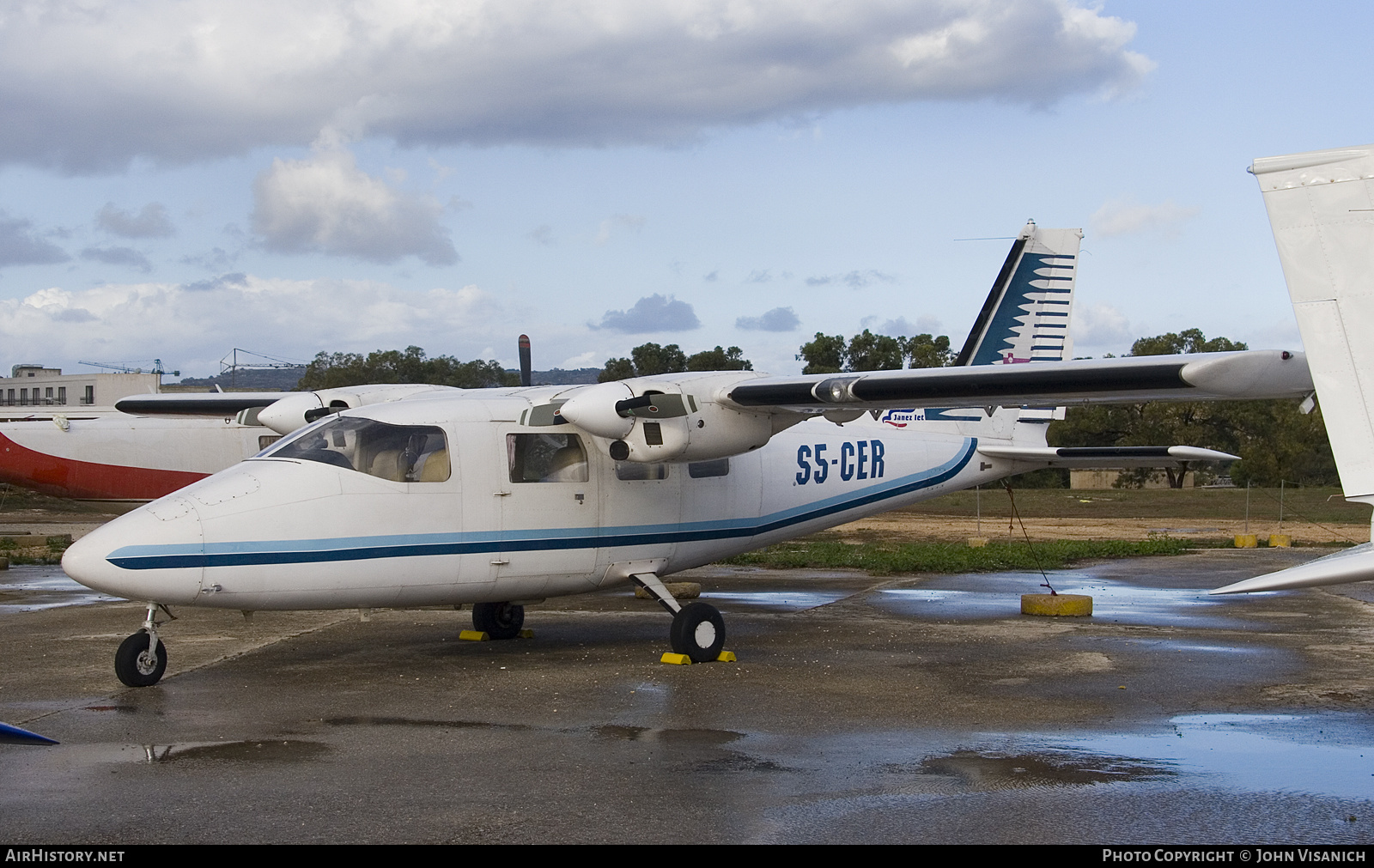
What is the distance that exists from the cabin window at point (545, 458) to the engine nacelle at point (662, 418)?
1.51 feet

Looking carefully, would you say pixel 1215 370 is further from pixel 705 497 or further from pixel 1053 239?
pixel 1053 239

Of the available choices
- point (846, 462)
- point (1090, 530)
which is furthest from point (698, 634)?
point (1090, 530)

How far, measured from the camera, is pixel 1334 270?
17.0 feet

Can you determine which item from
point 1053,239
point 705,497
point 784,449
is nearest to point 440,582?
point 705,497

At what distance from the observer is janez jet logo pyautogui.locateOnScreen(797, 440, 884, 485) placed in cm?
1351

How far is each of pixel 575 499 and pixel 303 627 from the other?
394 cm

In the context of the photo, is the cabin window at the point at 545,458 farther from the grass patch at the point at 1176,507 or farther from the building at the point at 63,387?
the building at the point at 63,387

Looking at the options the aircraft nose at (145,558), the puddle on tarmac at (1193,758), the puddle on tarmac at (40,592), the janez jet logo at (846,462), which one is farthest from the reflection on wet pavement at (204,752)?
the puddle on tarmac at (40,592)

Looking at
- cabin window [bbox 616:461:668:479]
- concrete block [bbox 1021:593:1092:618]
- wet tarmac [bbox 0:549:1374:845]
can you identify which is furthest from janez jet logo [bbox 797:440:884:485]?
concrete block [bbox 1021:593:1092:618]

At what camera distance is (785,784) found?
22.2ft

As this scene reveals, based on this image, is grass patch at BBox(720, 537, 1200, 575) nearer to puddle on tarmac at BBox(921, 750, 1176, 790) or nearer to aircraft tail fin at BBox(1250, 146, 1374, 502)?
puddle on tarmac at BBox(921, 750, 1176, 790)

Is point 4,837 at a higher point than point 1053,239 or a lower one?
lower

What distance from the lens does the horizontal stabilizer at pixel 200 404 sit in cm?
1606

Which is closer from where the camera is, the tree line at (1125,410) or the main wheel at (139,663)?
the main wheel at (139,663)
